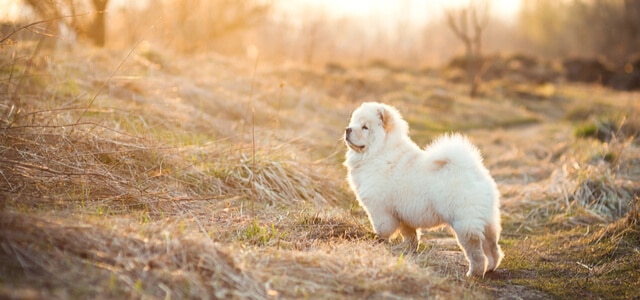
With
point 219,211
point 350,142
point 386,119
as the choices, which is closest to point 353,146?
point 350,142

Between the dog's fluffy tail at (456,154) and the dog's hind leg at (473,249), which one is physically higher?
the dog's fluffy tail at (456,154)

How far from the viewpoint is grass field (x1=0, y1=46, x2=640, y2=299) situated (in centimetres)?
339

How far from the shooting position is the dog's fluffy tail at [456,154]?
182 inches

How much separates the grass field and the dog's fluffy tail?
0.84 metres

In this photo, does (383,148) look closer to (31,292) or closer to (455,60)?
(31,292)

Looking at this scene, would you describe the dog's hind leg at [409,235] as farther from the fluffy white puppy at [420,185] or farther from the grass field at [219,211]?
the grass field at [219,211]

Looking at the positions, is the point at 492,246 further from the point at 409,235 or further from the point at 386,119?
the point at 386,119

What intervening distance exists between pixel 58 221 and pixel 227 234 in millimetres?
1351

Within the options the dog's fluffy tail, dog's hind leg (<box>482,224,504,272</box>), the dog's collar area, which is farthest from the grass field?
the dog's fluffy tail

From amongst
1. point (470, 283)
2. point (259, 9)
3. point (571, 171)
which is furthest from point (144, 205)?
point (259, 9)

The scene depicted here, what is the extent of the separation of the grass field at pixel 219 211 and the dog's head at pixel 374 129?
28.4 inches

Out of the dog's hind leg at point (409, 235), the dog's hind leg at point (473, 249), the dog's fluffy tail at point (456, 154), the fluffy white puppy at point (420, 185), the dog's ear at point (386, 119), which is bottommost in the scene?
the dog's hind leg at point (409, 235)

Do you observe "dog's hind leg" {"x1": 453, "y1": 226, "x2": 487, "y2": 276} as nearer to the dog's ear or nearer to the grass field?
the grass field

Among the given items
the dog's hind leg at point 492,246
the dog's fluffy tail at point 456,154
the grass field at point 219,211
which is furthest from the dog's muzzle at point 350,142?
the dog's hind leg at point 492,246
